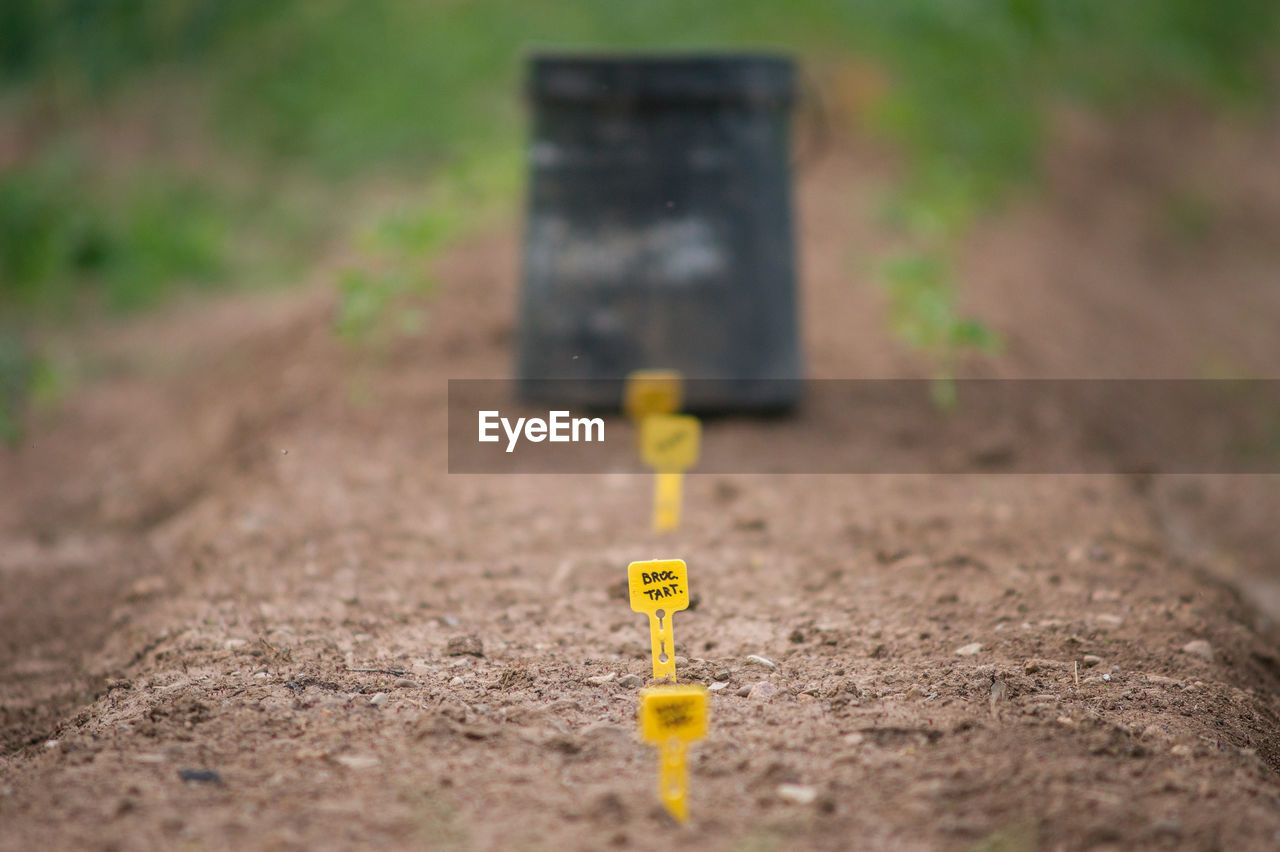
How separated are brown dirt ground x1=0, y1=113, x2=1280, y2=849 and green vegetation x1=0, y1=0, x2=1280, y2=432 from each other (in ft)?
3.82

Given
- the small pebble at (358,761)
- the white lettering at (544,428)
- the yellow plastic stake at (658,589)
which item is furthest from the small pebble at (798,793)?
the white lettering at (544,428)

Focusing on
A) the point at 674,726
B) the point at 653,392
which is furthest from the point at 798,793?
the point at 653,392

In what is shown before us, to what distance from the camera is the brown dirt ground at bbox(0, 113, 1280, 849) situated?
1724 millimetres

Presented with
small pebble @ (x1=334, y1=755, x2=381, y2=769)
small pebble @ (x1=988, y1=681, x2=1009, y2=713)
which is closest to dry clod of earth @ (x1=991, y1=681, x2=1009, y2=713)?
small pebble @ (x1=988, y1=681, x2=1009, y2=713)

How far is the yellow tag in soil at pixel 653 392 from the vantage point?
3744 mm

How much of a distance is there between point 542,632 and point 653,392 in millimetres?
1414

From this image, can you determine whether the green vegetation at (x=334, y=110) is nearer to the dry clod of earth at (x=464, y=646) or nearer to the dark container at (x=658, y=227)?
the dark container at (x=658, y=227)

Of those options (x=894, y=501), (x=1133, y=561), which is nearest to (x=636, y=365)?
(x=894, y=501)

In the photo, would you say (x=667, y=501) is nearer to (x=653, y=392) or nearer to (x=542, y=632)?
(x=542, y=632)

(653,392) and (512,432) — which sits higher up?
(653,392)

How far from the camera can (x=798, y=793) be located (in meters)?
1.75

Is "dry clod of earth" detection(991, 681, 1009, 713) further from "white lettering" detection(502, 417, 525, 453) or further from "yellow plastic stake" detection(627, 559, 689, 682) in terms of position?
"white lettering" detection(502, 417, 525, 453)

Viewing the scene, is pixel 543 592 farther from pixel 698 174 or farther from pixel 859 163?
pixel 859 163

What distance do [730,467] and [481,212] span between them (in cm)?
272
